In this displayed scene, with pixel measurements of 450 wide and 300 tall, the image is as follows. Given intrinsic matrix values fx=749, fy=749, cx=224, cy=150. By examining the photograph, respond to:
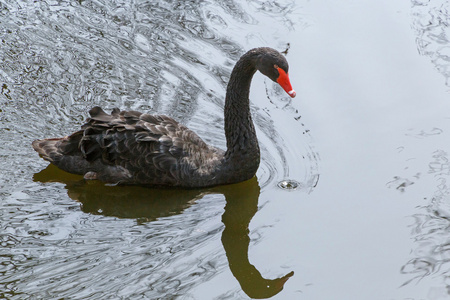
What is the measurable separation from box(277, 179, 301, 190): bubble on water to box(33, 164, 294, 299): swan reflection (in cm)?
21

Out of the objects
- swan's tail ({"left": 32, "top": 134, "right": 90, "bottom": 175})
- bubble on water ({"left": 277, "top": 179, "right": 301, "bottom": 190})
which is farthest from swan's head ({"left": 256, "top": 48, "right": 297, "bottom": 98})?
swan's tail ({"left": 32, "top": 134, "right": 90, "bottom": 175})

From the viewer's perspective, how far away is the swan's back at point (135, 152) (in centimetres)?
653

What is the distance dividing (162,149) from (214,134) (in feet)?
3.33

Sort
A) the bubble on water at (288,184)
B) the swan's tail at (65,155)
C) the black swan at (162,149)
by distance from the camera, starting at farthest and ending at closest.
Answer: the swan's tail at (65,155) < the bubble on water at (288,184) < the black swan at (162,149)

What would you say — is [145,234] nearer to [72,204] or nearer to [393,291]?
[72,204]

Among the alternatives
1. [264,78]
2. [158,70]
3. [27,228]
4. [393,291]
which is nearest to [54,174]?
[27,228]

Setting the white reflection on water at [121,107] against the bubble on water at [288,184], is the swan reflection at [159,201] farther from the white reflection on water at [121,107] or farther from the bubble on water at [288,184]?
the bubble on water at [288,184]

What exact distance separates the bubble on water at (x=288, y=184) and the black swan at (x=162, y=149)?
0.91ft

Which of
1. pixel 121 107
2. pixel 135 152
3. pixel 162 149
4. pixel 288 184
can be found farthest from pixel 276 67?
pixel 121 107

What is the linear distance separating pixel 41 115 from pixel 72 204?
4.48 feet

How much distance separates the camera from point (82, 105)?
7.59 m

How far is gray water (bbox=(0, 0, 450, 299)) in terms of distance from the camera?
5.52 metres

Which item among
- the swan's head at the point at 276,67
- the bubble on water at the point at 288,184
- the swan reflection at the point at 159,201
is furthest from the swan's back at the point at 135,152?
the swan's head at the point at 276,67

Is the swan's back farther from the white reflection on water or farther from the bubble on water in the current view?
the bubble on water
